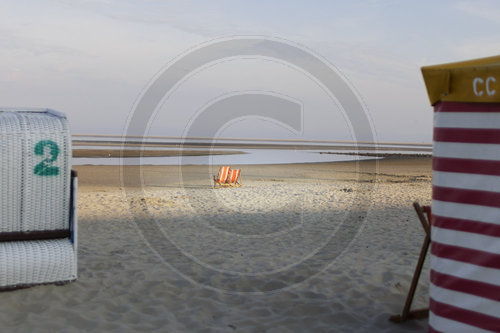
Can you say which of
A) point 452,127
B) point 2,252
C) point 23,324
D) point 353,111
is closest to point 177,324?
point 23,324

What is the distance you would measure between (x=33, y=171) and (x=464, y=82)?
3591 millimetres

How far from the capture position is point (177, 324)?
3.82 metres

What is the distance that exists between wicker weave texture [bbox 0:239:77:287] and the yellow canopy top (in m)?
3.49

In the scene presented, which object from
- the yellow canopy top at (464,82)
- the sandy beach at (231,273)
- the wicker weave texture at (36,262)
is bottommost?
the sandy beach at (231,273)

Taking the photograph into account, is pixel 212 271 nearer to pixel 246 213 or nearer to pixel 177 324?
pixel 177 324

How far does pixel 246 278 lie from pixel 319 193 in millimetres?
8222

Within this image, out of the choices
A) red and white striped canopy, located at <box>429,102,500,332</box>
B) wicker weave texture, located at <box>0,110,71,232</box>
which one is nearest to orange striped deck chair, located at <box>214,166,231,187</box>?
wicker weave texture, located at <box>0,110,71,232</box>

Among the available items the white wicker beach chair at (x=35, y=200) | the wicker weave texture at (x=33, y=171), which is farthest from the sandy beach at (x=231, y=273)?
the wicker weave texture at (x=33, y=171)

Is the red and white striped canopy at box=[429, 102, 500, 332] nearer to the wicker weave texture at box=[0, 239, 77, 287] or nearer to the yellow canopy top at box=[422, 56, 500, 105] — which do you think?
the yellow canopy top at box=[422, 56, 500, 105]

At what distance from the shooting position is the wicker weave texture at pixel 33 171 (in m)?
4.06

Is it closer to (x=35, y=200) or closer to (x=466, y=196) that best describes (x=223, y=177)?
(x=35, y=200)

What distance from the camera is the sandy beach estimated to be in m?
3.88

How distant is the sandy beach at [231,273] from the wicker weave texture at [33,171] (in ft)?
2.34

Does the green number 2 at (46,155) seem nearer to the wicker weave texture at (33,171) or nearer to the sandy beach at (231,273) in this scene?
the wicker weave texture at (33,171)
